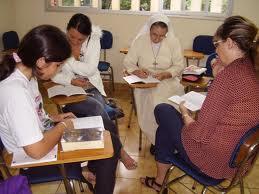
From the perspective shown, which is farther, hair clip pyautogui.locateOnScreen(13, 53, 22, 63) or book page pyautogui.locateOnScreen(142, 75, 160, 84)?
book page pyautogui.locateOnScreen(142, 75, 160, 84)

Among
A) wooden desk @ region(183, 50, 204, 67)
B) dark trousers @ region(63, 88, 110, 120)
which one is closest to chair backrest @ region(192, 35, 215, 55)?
wooden desk @ region(183, 50, 204, 67)

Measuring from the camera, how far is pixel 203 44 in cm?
430

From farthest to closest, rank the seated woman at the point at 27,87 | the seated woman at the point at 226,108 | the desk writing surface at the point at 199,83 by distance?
the desk writing surface at the point at 199,83 < the seated woman at the point at 226,108 < the seated woman at the point at 27,87

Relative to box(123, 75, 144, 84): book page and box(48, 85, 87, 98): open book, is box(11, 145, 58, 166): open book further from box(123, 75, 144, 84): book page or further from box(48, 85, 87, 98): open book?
box(123, 75, 144, 84): book page

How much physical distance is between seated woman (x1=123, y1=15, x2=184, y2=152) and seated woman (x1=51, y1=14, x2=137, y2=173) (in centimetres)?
41

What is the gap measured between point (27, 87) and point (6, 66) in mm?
132

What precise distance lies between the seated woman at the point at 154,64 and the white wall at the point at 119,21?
5.14 feet

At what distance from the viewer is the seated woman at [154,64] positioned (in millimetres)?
2746

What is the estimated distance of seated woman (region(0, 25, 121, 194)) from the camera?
4.06ft

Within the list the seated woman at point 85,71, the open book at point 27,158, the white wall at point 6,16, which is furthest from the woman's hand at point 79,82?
the white wall at point 6,16

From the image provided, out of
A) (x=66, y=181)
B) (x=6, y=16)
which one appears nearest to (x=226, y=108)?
(x=66, y=181)

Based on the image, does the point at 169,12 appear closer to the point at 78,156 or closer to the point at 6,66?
the point at 6,66

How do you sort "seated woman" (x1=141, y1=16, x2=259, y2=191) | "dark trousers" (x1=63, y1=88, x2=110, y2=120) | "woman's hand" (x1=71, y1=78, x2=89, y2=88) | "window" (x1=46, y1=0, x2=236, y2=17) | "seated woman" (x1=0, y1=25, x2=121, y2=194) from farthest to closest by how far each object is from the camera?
"window" (x1=46, y1=0, x2=236, y2=17)
"woman's hand" (x1=71, y1=78, x2=89, y2=88)
"dark trousers" (x1=63, y1=88, x2=110, y2=120)
"seated woman" (x1=141, y1=16, x2=259, y2=191)
"seated woman" (x1=0, y1=25, x2=121, y2=194)

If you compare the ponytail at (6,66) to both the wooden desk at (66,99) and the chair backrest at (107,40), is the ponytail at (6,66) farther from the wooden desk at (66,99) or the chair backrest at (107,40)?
the chair backrest at (107,40)
